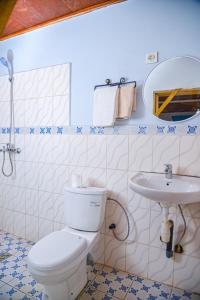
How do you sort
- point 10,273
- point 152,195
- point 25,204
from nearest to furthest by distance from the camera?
point 152,195
point 10,273
point 25,204

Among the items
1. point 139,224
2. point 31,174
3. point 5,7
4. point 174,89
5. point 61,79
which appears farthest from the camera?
point 31,174

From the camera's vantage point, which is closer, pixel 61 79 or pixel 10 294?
pixel 10 294

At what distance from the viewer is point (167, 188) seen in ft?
4.42

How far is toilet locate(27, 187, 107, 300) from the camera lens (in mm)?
1140

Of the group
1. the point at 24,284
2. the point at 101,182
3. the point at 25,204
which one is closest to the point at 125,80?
the point at 101,182

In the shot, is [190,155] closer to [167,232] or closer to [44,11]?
[167,232]

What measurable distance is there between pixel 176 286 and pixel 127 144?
114 cm

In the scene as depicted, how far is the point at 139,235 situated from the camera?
1.59m

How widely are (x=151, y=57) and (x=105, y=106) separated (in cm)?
50

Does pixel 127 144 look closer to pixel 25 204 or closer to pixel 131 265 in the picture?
pixel 131 265

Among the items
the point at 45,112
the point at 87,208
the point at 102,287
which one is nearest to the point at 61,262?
the point at 87,208

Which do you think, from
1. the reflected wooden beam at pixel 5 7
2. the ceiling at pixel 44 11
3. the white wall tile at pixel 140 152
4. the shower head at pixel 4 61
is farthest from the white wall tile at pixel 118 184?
the shower head at pixel 4 61

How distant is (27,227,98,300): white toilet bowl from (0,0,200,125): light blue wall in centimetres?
95

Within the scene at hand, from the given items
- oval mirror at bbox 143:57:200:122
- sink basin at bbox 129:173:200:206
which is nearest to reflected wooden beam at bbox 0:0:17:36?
sink basin at bbox 129:173:200:206
